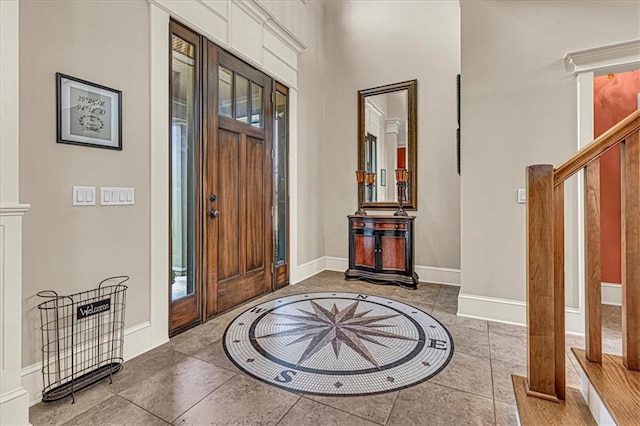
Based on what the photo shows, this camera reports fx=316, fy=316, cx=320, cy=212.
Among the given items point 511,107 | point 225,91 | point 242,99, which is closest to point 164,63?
point 225,91

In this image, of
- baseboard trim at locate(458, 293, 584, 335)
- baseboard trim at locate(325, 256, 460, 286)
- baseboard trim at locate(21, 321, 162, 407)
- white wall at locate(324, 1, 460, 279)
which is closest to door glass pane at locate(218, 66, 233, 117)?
baseboard trim at locate(21, 321, 162, 407)

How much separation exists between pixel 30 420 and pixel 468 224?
130 inches

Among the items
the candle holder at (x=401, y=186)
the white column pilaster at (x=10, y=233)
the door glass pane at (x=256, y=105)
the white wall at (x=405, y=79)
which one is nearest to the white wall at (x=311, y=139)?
the white wall at (x=405, y=79)

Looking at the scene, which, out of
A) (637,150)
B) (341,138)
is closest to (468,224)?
(637,150)

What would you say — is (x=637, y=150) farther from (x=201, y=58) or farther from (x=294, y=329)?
(x=201, y=58)

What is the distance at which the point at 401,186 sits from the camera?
4270 mm

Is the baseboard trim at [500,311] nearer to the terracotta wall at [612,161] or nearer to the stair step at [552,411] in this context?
the terracotta wall at [612,161]

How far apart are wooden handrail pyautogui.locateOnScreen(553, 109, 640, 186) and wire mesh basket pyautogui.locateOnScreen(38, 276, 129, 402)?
2561 millimetres

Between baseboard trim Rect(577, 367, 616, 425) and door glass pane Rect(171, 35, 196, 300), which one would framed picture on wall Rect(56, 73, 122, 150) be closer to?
door glass pane Rect(171, 35, 196, 300)

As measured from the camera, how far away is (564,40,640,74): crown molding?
95.7 inches

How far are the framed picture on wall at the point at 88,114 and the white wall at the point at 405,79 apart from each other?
3162 millimetres

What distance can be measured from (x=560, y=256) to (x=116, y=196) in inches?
100

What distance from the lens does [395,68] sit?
4422 mm

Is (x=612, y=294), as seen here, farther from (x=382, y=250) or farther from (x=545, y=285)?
Result: (x=545, y=285)
